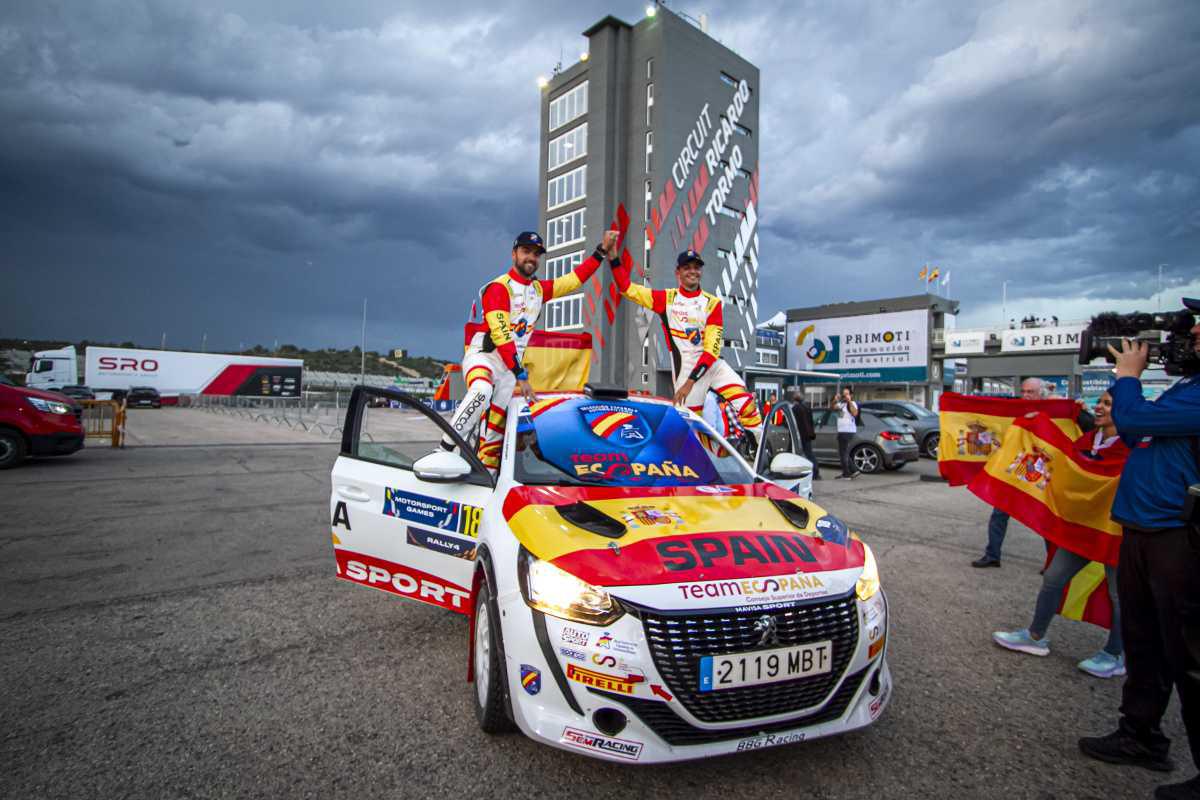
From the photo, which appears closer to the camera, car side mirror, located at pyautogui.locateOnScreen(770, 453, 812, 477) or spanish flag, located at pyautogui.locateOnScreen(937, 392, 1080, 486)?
car side mirror, located at pyautogui.locateOnScreen(770, 453, 812, 477)

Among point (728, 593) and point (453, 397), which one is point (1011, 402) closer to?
point (728, 593)

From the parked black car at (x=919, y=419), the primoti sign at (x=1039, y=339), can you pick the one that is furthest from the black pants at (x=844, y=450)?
the primoti sign at (x=1039, y=339)

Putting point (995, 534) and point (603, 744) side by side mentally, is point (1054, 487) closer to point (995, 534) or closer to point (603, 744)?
point (995, 534)

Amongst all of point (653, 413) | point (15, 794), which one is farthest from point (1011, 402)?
point (15, 794)

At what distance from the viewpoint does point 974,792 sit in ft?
6.89

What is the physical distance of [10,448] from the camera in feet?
31.7

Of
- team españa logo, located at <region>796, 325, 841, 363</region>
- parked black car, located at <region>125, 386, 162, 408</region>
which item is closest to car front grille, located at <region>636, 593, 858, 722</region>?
team españa logo, located at <region>796, 325, 841, 363</region>

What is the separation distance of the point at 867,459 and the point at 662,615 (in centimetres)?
1132

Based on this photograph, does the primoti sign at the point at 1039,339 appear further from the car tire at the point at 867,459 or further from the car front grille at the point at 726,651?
the car front grille at the point at 726,651

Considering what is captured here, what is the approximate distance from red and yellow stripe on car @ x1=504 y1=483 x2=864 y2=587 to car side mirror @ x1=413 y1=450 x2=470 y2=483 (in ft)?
1.18

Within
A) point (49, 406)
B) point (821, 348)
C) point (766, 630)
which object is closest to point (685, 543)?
point (766, 630)

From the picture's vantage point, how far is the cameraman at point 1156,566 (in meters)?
2.07

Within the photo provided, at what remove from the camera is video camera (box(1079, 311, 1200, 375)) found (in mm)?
2277

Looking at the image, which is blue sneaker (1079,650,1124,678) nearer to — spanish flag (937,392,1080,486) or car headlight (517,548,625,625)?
spanish flag (937,392,1080,486)
